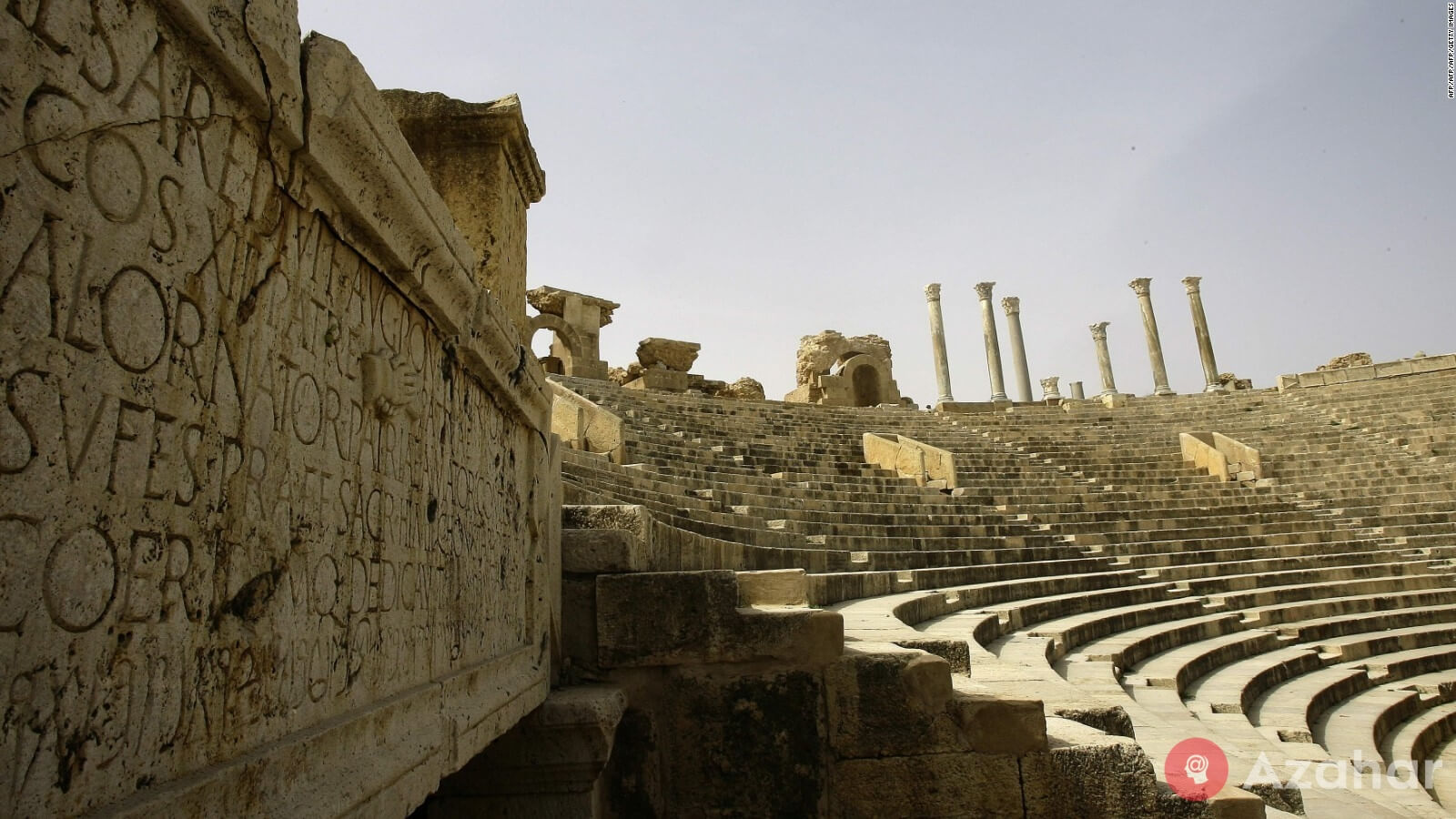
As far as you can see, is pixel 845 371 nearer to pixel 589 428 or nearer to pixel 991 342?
pixel 991 342

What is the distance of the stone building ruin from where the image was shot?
966 mm

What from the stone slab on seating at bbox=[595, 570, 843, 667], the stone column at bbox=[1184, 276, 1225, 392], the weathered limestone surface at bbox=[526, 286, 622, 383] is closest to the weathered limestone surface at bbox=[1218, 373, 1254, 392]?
the stone column at bbox=[1184, 276, 1225, 392]

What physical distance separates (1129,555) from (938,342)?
1895 cm

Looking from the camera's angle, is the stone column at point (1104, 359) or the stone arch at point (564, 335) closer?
the stone arch at point (564, 335)

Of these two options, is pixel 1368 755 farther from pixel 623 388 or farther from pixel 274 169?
pixel 623 388

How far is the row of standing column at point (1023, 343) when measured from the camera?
1136 inches

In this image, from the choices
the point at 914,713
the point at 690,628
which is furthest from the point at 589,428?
the point at 914,713

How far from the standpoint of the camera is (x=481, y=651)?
2.38 m

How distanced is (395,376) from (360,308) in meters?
0.17

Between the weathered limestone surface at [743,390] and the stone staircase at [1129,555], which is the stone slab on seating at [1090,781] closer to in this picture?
the stone staircase at [1129,555]

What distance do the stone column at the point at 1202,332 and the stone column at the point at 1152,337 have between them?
4.28ft

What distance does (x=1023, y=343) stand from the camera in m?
31.0

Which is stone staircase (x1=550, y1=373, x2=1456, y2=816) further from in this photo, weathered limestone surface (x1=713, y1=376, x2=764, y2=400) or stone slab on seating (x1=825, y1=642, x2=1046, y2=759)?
weathered limestone surface (x1=713, y1=376, x2=764, y2=400)

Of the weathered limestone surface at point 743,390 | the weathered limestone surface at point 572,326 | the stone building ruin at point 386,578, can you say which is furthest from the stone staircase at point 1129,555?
the weathered limestone surface at point 572,326
